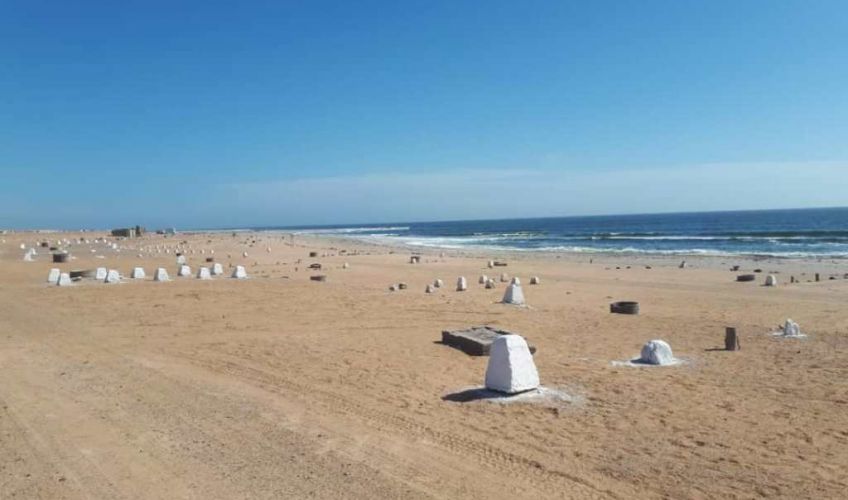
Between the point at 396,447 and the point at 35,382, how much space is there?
4.75 metres

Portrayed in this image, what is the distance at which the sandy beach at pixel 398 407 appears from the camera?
4.75 meters

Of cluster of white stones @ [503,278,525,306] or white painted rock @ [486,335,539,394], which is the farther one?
cluster of white stones @ [503,278,525,306]

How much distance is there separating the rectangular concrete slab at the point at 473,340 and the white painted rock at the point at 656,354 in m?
1.53

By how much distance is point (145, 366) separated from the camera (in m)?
8.46

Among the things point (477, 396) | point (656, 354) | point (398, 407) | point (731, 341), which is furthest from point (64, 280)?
point (731, 341)

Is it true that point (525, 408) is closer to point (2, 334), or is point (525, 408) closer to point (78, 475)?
point (78, 475)

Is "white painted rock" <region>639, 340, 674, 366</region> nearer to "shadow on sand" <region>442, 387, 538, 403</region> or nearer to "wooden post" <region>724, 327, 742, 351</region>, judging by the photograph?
"wooden post" <region>724, 327, 742, 351</region>

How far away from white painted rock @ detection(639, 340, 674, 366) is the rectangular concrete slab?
60.4 inches

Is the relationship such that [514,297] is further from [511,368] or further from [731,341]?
[511,368]

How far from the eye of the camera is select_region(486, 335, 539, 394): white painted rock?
272 inches

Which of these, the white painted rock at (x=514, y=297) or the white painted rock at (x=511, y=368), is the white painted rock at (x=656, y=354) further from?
the white painted rock at (x=514, y=297)

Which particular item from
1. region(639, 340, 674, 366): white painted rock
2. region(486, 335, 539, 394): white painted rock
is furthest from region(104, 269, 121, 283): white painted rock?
region(639, 340, 674, 366): white painted rock

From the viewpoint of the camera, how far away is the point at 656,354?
8891 mm

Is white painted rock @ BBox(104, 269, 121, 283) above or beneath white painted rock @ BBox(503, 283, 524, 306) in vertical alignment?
above
